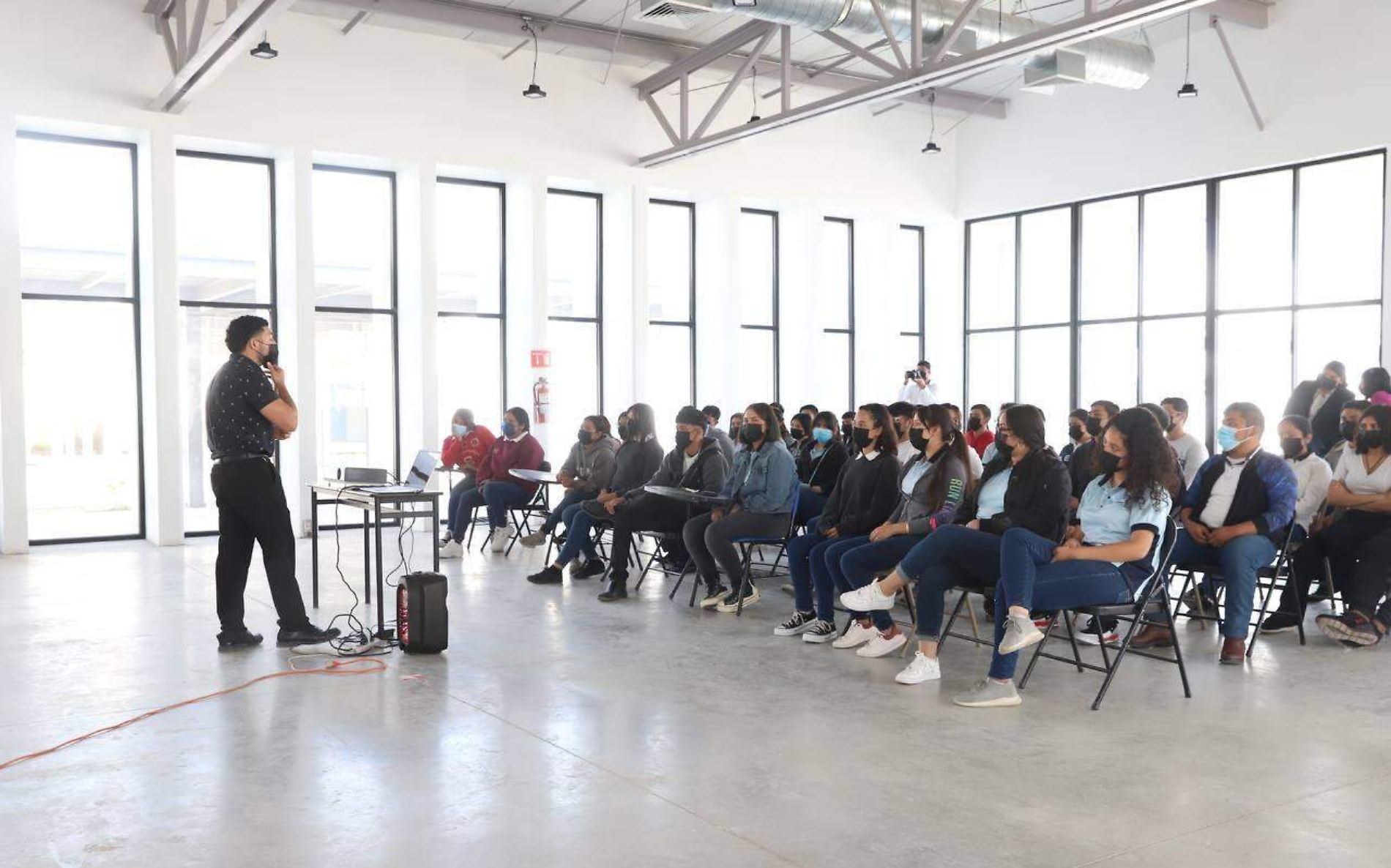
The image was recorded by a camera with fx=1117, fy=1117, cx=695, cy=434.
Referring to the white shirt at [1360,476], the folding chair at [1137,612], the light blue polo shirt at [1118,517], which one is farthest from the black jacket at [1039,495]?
the white shirt at [1360,476]

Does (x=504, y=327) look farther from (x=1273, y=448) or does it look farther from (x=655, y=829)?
(x=655, y=829)

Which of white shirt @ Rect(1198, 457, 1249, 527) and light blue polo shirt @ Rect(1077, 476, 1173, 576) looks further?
white shirt @ Rect(1198, 457, 1249, 527)

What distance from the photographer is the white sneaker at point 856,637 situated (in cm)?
551

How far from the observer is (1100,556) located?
14.8ft

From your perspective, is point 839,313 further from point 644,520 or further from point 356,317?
point 644,520

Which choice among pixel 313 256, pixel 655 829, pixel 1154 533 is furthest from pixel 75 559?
pixel 1154 533

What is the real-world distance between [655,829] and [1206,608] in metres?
4.36

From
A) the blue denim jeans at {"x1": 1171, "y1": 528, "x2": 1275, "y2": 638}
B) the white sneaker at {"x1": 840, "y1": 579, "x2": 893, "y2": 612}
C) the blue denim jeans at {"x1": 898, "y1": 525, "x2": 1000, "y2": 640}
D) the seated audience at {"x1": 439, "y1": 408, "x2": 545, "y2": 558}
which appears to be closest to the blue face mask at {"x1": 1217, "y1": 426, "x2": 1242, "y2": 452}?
the blue denim jeans at {"x1": 1171, "y1": 528, "x2": 1275, "y2": 638}

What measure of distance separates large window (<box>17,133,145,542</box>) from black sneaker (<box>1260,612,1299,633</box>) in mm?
9540

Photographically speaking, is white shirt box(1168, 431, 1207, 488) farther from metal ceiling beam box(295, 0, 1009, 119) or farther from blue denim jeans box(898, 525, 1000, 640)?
metal ceiling beam box(295, 0, 1009, 119)

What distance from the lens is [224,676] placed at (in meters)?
4.98

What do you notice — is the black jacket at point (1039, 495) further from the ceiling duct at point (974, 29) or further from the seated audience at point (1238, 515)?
the ceiling duct at point (974, 29)

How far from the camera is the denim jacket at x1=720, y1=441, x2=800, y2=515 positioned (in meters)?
6.42

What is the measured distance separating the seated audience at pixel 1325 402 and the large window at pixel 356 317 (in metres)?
8.42
